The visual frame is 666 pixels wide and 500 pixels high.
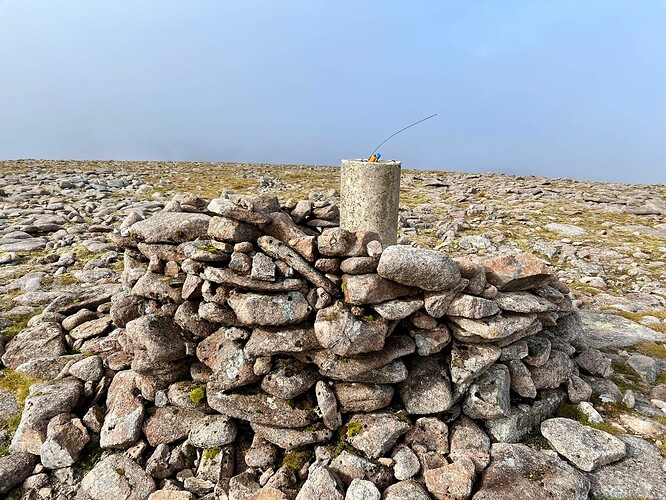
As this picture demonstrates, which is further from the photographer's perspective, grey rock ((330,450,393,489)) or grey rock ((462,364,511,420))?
grey rock ((462,364,511,420))

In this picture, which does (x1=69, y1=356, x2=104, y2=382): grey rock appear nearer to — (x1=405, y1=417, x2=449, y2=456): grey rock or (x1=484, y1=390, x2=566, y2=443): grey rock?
(x1=405, y1=417, x2=449, y2=456): grey rock

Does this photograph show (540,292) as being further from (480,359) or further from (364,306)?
(364,306)

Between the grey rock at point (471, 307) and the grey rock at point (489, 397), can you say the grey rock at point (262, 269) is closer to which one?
the grey rock at point (471, 307)

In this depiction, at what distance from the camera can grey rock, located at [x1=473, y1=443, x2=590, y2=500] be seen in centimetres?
765

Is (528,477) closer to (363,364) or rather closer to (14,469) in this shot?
(363,364)

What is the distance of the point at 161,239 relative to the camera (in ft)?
34.8

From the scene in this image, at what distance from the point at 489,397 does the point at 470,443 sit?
0.98m

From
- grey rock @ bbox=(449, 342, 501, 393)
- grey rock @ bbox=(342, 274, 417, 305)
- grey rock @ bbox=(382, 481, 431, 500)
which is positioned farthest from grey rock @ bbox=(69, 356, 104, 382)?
grey rock @ bbox=(449, 342, 501, 393)

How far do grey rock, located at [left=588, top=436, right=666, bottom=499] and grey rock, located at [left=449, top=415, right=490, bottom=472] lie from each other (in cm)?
190

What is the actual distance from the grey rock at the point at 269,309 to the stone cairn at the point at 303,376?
29mm

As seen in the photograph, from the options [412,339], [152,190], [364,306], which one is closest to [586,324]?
[412,339]

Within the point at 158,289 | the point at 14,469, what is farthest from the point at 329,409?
the point at 14,469

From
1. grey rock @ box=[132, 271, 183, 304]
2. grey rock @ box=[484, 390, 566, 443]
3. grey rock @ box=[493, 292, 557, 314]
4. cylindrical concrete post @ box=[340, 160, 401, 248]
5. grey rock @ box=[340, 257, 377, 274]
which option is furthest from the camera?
cylindrical concrete post @ box=[340, 160, 401, 248]

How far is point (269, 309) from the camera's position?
8727 mm
